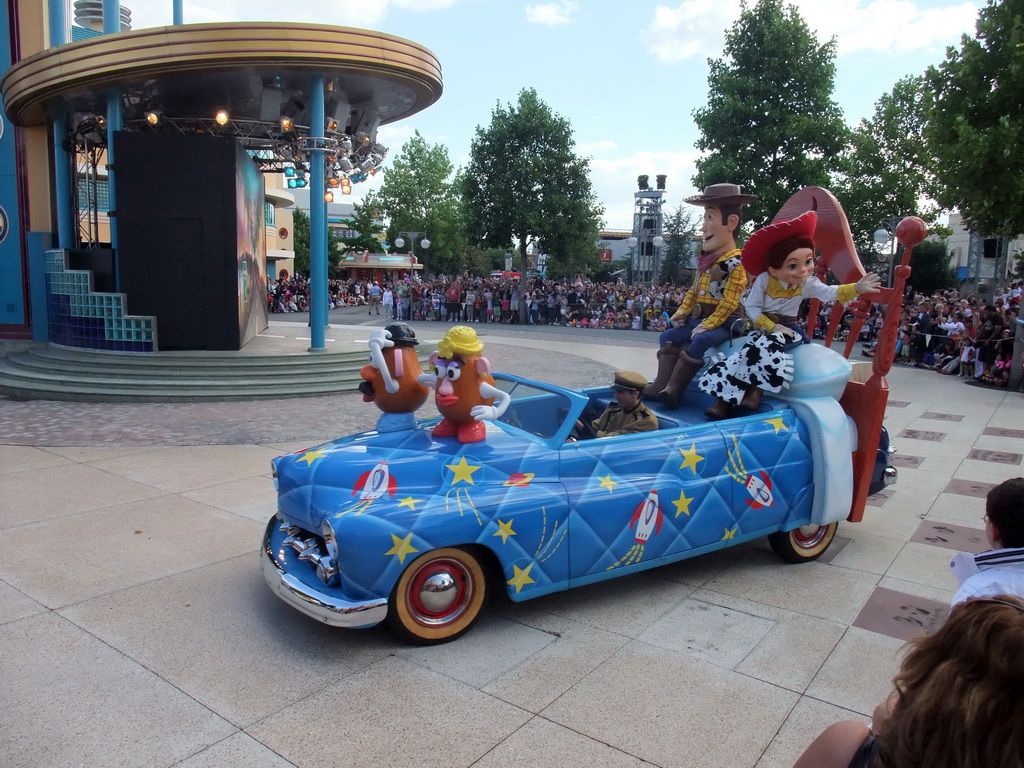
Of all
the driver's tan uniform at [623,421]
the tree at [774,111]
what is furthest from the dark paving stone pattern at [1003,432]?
the tree at [774,111]

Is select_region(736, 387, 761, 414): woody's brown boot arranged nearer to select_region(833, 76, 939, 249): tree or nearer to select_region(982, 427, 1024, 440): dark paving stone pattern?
select_region(982, 427, 1024, 440): dark paving stone pattern

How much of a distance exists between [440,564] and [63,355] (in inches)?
440

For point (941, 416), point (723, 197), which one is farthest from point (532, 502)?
point (941, 416)

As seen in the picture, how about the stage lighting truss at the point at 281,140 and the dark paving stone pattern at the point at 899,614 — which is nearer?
the dark paving stone pattern at the point at 899,614

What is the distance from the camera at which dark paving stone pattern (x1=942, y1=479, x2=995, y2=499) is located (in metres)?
6.88

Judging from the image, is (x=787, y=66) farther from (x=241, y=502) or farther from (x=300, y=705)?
(x=300, y=705)

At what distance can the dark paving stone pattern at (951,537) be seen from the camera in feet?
18.0

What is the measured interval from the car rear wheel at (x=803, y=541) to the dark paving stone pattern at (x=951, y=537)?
922 mm

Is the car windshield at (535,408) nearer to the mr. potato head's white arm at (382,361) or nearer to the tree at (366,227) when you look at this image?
the mr. potato head's white arm at (382,361)

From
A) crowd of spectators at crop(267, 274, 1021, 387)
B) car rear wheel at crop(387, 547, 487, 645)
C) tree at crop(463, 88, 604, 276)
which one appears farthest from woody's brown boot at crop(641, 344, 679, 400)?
tree at crop(463, 88, 604, 276)

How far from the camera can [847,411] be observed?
5281 millimetres

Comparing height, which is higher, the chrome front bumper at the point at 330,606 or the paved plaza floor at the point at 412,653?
the chrome front bumper at the point at 330,606

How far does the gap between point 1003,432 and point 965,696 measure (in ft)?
33.4

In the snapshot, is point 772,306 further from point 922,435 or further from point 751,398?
point 922,435
